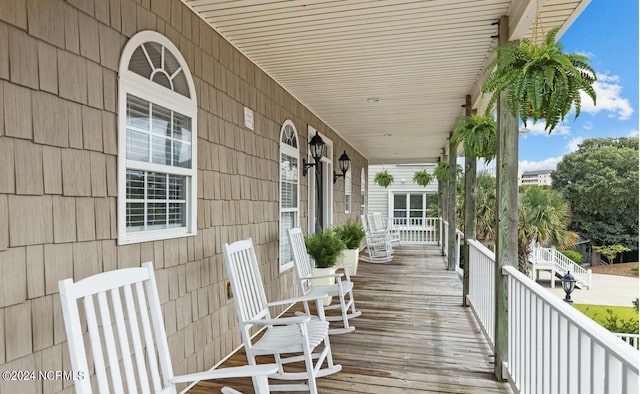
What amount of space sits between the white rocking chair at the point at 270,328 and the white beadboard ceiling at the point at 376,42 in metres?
1.73

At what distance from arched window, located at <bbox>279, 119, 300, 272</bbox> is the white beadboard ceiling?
596mm

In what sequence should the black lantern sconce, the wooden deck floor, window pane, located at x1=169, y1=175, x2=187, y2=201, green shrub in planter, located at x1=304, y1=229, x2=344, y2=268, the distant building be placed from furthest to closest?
the distant building
the black lantern sconce
green shrub in planter, located at x1=304, y1=229, x2=344, y2=268
the wooden deck floor
window pane, located at x1=169, y1=175, x2=187, y2=201

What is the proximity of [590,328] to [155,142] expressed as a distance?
2.40 metres

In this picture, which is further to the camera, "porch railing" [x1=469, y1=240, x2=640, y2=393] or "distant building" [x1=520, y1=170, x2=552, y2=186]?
"distant building" [x1=520, y1=170, x2=552, y2=186]

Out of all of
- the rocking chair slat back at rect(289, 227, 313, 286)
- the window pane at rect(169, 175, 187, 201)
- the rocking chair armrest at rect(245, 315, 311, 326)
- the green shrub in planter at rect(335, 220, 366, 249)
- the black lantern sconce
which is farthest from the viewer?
the green shrub in planter at rect(335, 220, 366, 249)

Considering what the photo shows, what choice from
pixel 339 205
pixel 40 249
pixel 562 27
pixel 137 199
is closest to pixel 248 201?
pixel 137 199

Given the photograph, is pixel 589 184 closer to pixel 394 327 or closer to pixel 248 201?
pixel 394 327

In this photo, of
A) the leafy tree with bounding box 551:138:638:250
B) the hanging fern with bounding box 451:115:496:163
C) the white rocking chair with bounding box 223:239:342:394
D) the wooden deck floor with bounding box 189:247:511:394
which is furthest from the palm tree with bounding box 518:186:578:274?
the white rocking chair with bounding box 223:239:342:394

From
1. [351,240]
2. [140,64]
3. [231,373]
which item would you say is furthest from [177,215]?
[351,240]

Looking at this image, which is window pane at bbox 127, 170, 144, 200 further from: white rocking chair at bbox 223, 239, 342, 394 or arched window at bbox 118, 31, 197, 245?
white rocking chair at bbox 223, 239, 342, 394

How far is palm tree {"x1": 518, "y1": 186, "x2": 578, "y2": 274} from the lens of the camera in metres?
8.21

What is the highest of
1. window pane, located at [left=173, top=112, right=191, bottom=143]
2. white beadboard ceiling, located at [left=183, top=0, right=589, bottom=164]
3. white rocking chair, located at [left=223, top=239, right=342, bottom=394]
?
white beadboard ceiling, located at [left=183, top=0, right=589, bottom=164]

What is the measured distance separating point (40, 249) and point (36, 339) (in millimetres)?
374

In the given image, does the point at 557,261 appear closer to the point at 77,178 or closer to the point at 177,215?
the point at 177,215
